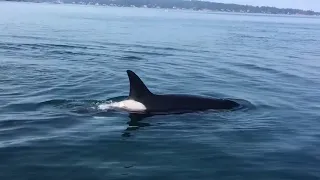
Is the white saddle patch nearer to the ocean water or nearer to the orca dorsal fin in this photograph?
the orca dorsal fin

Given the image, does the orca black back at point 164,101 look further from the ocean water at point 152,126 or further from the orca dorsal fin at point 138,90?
the ocean water at point 152,126

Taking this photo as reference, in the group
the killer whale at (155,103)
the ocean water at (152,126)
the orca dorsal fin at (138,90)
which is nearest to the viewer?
the ocean water at (152,126)

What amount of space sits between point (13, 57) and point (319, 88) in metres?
17.3

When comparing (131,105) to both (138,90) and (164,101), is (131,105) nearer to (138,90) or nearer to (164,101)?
(138,90)

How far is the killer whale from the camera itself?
14.0m

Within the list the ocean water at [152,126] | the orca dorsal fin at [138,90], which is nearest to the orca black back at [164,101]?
the orca dorsal fin at [138,90]

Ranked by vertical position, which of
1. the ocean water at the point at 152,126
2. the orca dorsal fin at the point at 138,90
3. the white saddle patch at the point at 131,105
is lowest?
the ocean water at the point at 152,126

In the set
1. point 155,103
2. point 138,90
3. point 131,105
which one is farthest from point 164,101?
point 131,105

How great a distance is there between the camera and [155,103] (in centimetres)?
1408

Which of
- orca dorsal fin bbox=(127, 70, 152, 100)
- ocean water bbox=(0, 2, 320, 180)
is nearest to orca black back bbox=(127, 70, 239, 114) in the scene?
orca dorsal fin bbox=(127, 70, 152, 100)

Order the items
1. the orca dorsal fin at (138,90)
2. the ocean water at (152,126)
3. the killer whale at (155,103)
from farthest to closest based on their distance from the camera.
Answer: the killer whale at (155,103) < the orca dorsal fin at (138,90) < the ocean water at (152,126)

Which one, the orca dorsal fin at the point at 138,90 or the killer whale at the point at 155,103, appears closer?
the orca dorsal fin at the point at 138,90

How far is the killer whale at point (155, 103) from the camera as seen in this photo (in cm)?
1395

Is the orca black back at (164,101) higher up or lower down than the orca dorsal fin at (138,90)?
lower down
